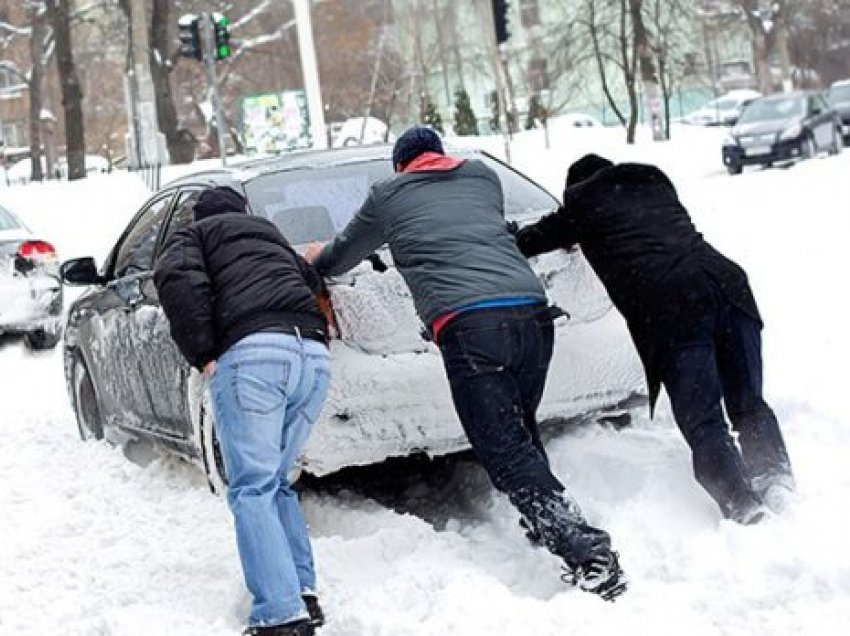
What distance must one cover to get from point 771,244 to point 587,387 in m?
8.09

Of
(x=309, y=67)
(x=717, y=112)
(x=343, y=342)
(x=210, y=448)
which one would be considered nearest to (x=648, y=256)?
(x=343, y=342)

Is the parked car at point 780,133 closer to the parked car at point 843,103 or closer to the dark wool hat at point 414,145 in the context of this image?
the parked car at point 843,103

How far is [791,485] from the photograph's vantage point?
5109mm

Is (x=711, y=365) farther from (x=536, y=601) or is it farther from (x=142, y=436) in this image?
(x=142, y=436)

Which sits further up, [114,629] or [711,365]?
[711,365]

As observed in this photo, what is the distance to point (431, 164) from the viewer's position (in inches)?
197

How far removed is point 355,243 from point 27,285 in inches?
312

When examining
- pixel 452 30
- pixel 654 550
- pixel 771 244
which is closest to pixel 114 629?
pixel 654 550

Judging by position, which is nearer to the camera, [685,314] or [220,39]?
[685,314]

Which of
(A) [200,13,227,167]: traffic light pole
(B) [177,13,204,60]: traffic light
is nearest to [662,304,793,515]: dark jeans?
(A) [200,13,227,167]: traffic light pole

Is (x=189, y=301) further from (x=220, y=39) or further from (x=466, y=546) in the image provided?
(x=220, y=39)

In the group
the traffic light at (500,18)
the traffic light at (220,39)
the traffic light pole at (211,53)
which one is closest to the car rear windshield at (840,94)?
the traffic light at (500,18)

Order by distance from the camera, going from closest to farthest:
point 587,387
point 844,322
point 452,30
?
point 587,387, point 844,322, point 452,30

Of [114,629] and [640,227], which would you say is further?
[640,227]
